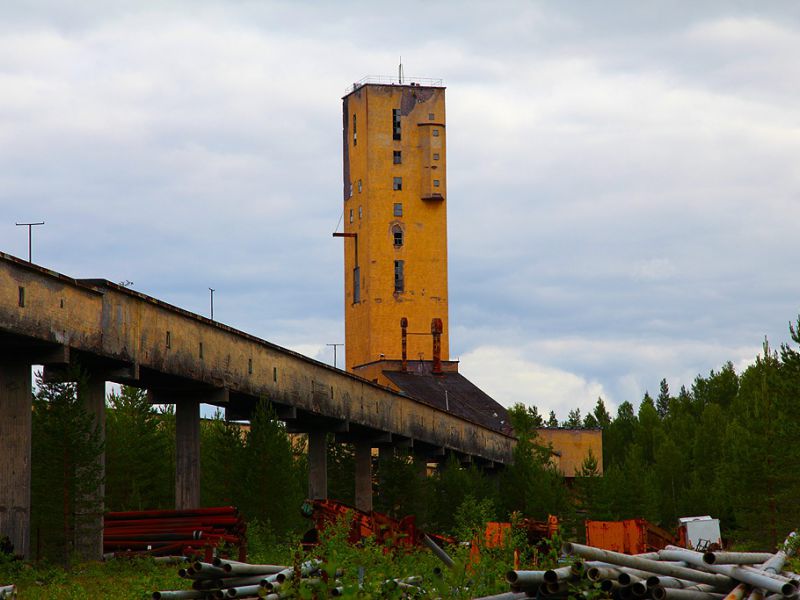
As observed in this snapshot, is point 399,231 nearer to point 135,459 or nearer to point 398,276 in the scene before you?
point 398,276

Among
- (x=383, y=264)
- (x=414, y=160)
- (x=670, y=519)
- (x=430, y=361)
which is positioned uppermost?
(x=414, y=160)

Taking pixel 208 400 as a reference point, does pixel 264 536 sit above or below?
below

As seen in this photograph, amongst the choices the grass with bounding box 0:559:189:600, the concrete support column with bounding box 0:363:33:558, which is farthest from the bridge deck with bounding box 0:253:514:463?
the grass with bounding box 0:559:189:600

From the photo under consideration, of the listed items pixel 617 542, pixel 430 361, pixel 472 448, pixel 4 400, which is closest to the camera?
pixel 4 400

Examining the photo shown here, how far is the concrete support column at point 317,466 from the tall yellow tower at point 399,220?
42984 mm

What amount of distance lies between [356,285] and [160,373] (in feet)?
199

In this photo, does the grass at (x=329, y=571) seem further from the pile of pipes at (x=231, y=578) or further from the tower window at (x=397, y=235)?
the tower window at (x=397, y=235)

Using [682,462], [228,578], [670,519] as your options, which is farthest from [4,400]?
[682,462]

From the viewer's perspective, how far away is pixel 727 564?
14969mm

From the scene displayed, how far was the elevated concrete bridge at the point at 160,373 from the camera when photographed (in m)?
27.0

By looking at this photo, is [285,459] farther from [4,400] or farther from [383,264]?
[383,264]

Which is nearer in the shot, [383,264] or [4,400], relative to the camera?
[4,400]

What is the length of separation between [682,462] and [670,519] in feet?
28.3

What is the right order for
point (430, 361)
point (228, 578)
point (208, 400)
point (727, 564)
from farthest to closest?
point (430, 361) → point (208, 400) → point (228, 578) → point (727, 564)
